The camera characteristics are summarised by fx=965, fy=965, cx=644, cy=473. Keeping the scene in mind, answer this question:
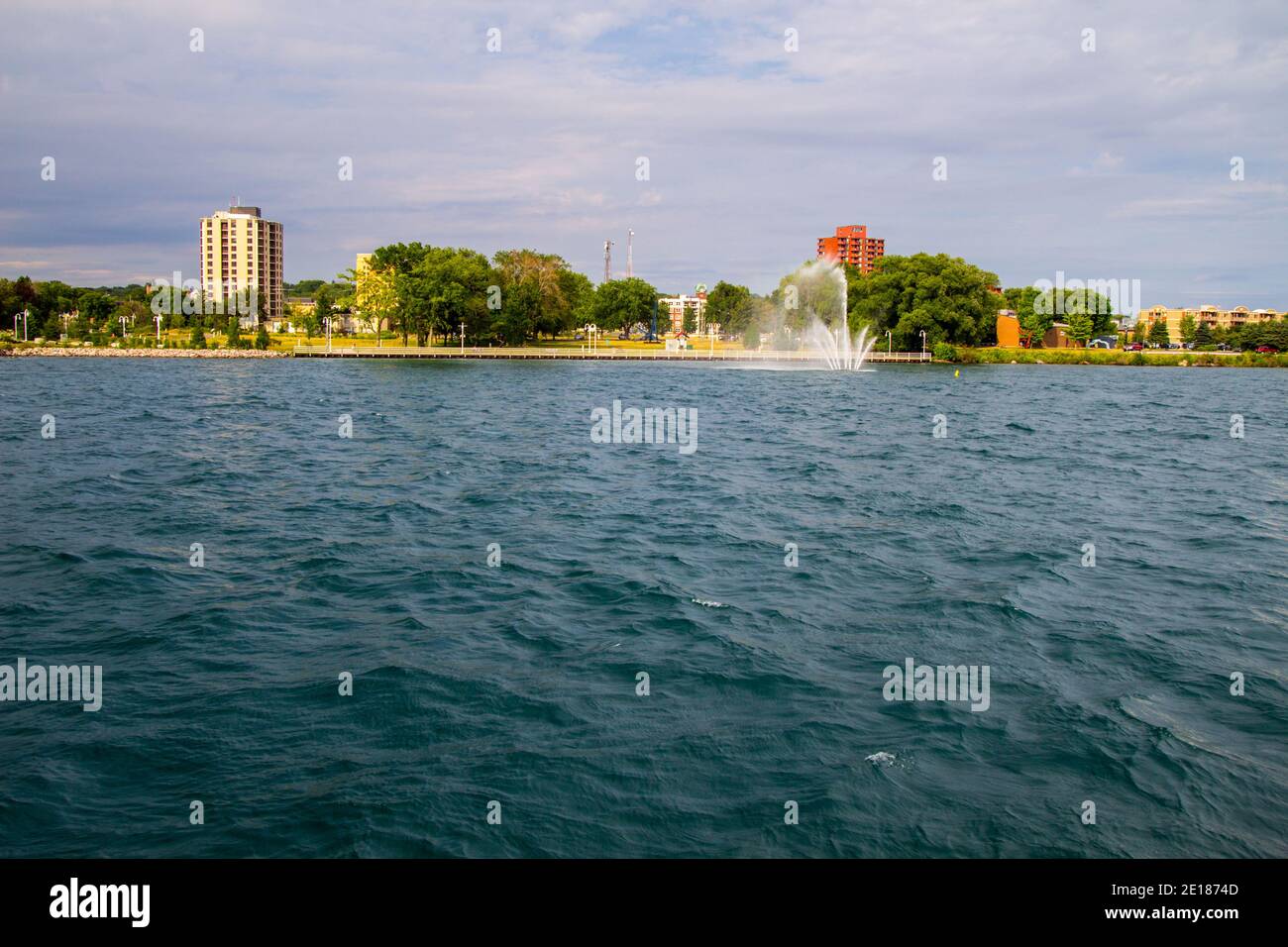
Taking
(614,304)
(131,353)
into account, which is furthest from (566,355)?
(131,353)

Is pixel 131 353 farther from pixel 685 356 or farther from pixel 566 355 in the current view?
pixel 685 356

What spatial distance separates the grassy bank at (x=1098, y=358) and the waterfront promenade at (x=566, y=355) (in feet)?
33.7

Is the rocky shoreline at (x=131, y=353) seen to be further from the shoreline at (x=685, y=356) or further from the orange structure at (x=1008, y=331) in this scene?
the orange structure at (x=1008, y=331)

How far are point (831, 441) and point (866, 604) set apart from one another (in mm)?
28733

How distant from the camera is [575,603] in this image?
1756cm

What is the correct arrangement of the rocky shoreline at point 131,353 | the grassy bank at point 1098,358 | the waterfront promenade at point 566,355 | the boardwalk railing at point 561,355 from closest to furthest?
the rocky shoreline at point 131,353 < the waterfront promenade at point 566,355 < the boardwalk railing at point 561,355 < the grassy bank at point 1098,358

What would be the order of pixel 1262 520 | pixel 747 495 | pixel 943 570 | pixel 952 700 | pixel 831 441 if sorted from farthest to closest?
pixel 831 441
pixel 747 495
pixel 1262 520
pixel 943 570
pixel 952 700

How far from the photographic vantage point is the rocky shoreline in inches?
5595

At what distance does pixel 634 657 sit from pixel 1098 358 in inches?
6520

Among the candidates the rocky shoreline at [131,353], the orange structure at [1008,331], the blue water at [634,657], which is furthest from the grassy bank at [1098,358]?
the blue water at [634,657]

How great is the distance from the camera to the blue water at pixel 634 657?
10.1m

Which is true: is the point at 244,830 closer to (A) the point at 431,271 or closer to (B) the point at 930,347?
(A) the point at 431,271

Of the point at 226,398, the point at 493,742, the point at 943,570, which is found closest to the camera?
the point at 493,742
